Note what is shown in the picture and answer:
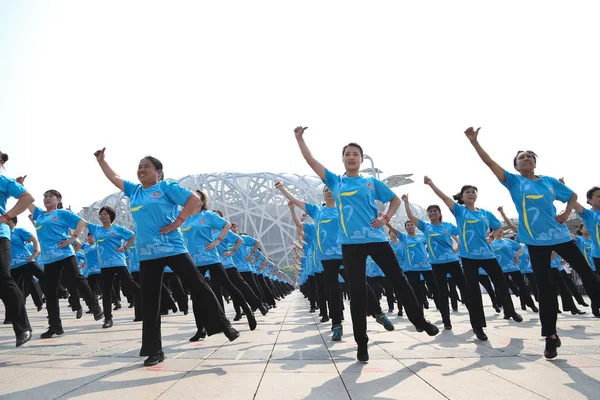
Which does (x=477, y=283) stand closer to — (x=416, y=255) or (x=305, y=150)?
(x=305, y=150)

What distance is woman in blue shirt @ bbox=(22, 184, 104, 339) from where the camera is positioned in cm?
605

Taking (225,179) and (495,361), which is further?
(225,179)

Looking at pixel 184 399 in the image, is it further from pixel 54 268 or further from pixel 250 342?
pixel 54 268

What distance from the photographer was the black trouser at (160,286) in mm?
4191

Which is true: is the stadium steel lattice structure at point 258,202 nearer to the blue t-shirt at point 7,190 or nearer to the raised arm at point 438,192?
the raised arm at point 438,192

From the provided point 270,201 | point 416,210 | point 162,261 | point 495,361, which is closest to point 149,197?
point 162,261

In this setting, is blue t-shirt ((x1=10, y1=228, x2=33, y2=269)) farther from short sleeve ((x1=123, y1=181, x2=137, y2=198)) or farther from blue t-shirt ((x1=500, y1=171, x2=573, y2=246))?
blue t-shirt ((x1=500, y1=171, x2=573, y2=246))

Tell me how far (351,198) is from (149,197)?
192 cm

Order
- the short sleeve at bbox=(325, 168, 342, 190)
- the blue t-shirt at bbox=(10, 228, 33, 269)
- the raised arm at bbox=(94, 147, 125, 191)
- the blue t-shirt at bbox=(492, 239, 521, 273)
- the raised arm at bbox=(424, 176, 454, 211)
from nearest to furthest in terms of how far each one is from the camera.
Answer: the raised arm at bbox=(94, 147, 125, 191), the short sleeve at bbox=(325, 168, 342, 190), the raised arm at bbox=(424, 176, 454, 211), the blue t-shirt at bbox=(10, 228, 33, 269), the blue t-shirt at bbox=(492, 239, 521, 273)

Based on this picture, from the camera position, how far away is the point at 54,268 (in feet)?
20.8

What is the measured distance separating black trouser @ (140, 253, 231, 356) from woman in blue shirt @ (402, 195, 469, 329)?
3.16 m

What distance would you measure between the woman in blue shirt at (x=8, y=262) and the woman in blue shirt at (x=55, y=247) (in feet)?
4.86

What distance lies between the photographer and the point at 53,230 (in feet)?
21.4

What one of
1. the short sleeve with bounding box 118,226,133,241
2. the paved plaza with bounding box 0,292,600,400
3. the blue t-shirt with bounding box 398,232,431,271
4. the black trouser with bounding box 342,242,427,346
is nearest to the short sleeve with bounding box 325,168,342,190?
the black trouser with bounding box 342,242,427,346
